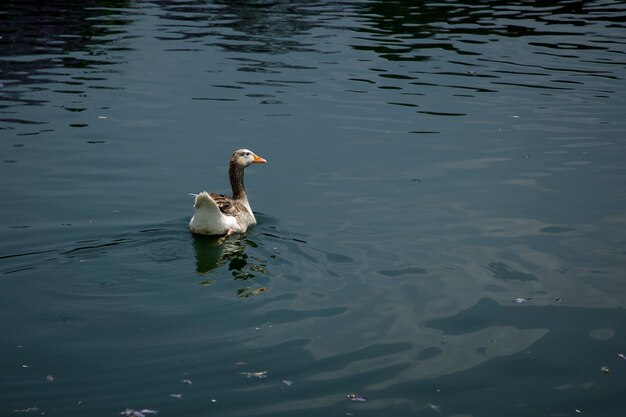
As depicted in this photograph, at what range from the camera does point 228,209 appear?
44.4 feet

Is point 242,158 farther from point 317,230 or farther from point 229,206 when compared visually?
point 317,230

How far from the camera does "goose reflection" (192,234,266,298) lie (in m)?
A: 11.6

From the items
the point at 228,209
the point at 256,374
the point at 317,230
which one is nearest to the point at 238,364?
the point at 256,374

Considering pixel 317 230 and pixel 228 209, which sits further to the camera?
pixel 228 209

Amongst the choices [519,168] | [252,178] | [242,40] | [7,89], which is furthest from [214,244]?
[242,40]

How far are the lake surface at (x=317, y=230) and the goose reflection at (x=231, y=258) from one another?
1.9 inches

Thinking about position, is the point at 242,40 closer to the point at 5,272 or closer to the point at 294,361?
the point at 5,272

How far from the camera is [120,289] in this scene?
11000mm

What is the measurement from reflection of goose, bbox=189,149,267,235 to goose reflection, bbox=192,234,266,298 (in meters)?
0.13

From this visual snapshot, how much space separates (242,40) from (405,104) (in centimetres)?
840

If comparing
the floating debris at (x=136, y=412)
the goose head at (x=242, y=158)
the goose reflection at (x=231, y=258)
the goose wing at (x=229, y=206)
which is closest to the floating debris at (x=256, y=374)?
the floating debris at (x=136, y=412)

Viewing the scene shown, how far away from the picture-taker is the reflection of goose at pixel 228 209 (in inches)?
502

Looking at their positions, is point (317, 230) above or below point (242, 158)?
below

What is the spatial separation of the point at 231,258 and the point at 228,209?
3.98 feet
